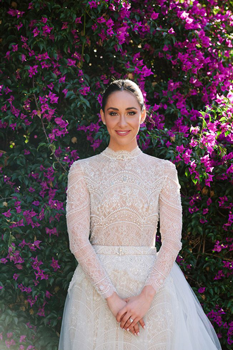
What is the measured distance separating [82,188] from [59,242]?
0.92m

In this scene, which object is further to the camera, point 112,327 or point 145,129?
point 145,129

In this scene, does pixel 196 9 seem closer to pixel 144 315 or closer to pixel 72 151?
pixel 72 151

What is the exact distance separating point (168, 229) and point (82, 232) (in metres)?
0.42

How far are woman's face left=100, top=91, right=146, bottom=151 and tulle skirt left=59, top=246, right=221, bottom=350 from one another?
0.55 meters

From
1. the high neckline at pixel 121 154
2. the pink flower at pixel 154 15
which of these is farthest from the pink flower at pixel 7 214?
the pink flower at pixel 154 15

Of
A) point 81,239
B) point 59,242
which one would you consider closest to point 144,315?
point 81,239

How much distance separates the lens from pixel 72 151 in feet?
10.6

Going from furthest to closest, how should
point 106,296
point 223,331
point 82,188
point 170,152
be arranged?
1. point 223,331
2. point 170,152
3. point 82,188
4. point 106,296

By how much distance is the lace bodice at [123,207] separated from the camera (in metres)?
2.35

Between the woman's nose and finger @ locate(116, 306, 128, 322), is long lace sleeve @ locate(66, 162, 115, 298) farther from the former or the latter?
the woman's nose

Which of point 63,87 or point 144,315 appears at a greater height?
point 63,87

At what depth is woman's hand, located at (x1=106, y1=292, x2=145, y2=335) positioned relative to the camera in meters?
2.21

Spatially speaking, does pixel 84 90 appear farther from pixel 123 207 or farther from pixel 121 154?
pixel 123 207

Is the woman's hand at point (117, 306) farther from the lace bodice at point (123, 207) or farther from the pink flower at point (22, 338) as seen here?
the pink flower at point (22, 338)
